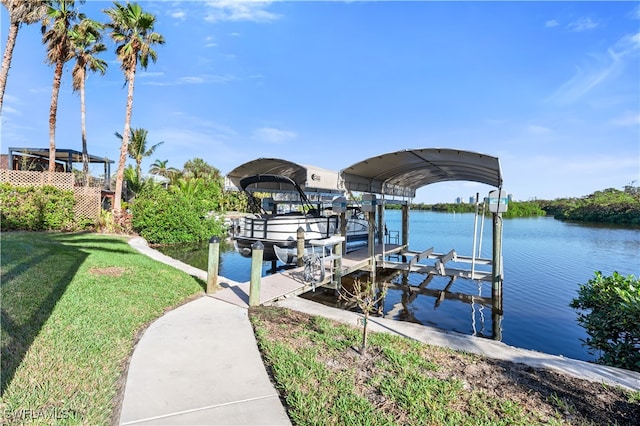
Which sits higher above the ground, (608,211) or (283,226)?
(608,211)

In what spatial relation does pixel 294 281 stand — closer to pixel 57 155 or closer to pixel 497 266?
pixel 497 266

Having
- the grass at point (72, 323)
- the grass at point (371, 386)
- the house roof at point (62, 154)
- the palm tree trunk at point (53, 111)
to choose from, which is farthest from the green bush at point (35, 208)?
the grass at point (371, 386)

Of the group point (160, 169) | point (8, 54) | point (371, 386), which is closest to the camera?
point (371, 386)

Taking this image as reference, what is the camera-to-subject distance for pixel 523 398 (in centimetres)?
311

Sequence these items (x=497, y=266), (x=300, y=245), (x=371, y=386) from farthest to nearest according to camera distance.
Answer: (x=300, y=245)
(x=497, y=266)
(x=371, y=386)

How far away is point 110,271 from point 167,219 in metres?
10.0

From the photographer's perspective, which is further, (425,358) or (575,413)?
(425,358)

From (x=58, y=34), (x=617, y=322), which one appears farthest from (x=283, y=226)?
(x=58, y=34)

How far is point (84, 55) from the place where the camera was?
69.4ft

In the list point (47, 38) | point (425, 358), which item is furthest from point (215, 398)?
point (47, 38)

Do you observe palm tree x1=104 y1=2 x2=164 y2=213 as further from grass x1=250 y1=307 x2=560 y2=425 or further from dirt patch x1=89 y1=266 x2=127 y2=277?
grass x1=250 y1=307 x2=560 y2=425

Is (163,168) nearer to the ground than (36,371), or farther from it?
farther from it

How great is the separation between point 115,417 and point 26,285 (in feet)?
16.4

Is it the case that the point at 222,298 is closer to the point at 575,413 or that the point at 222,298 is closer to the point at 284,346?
the point at 284,346
